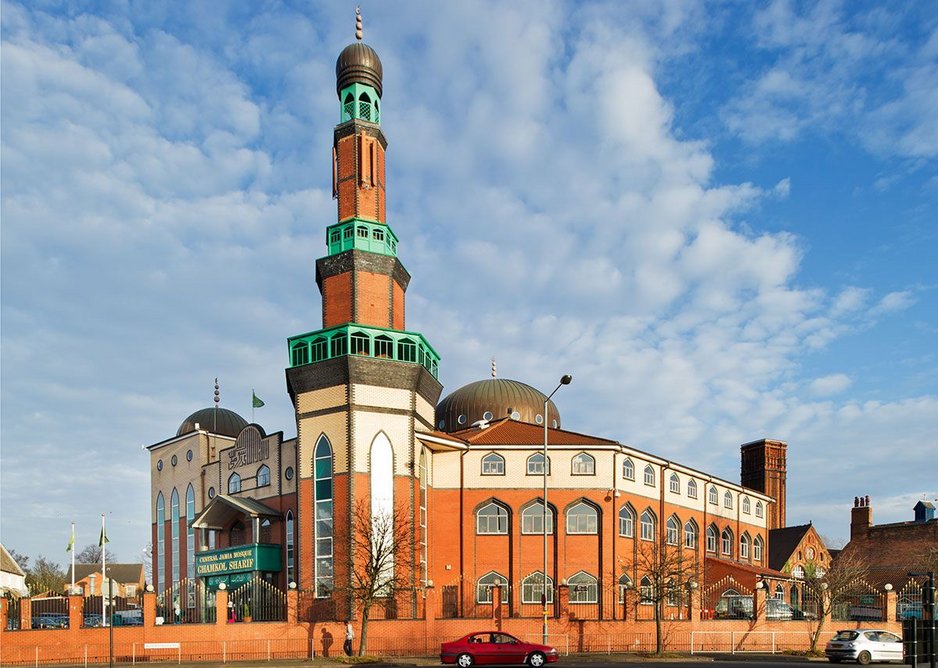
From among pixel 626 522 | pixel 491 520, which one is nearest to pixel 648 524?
pixel 626 522

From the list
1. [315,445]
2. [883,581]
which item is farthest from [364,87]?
[883,581]

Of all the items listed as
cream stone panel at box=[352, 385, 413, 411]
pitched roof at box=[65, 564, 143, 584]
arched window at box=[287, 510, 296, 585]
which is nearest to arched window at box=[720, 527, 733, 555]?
cream stone panel at box=[352, 385, 413, 411]

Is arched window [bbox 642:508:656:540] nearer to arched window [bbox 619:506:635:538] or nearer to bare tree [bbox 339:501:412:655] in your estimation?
arched window [bbox 619:506:635:538]

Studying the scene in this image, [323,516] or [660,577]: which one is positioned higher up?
[323,516]

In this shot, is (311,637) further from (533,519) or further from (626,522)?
(626,522)

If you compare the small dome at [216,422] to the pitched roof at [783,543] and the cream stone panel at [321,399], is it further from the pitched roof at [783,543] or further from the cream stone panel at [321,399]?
the pitched roof at [783,543]

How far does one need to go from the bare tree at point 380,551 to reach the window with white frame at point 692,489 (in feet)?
79.2

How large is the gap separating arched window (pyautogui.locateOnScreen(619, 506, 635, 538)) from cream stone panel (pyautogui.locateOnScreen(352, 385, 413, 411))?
51.5ft

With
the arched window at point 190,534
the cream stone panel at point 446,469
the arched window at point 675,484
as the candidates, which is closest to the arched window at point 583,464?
the cream stone panel at point 446,469

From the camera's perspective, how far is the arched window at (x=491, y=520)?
53.5 m

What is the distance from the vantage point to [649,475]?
5872 cm

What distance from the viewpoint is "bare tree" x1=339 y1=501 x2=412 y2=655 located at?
42.5m

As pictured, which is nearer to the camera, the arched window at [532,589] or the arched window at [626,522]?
the arched window at [532,589]

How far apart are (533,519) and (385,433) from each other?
11360mm
